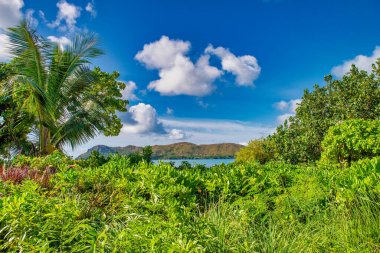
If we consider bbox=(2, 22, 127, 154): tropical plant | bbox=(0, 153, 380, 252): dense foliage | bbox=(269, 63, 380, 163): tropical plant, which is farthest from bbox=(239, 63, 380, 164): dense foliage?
bbox=(0, 153, 380, 252): dense foliage

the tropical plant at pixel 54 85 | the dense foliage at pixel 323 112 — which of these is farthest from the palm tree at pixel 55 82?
the dense foliage at pixel 323 112

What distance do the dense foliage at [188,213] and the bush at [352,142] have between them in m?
4.93

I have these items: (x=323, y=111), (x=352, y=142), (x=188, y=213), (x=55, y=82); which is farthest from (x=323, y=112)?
(x=188, y=213)

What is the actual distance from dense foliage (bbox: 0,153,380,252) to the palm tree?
27.6ft

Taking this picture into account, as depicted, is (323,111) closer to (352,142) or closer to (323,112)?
(323,112)

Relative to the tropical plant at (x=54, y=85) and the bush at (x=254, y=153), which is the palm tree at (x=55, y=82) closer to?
the tropical plant at (x=54, y=85)

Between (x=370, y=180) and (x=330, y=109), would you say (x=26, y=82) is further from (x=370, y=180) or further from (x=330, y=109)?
(x=330, y=109)

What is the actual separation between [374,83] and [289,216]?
17671mm

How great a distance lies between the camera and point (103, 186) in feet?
16.1

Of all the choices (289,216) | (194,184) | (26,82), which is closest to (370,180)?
(289,216)

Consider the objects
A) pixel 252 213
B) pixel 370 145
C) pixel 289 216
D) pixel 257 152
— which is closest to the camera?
pixel 252 213

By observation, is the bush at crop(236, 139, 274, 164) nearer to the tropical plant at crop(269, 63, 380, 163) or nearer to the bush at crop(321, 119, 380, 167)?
the tropical plant at crop(269, 63, 380, 163)

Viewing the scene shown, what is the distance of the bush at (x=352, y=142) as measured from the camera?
9992 millimetres

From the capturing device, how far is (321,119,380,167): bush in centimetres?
999
